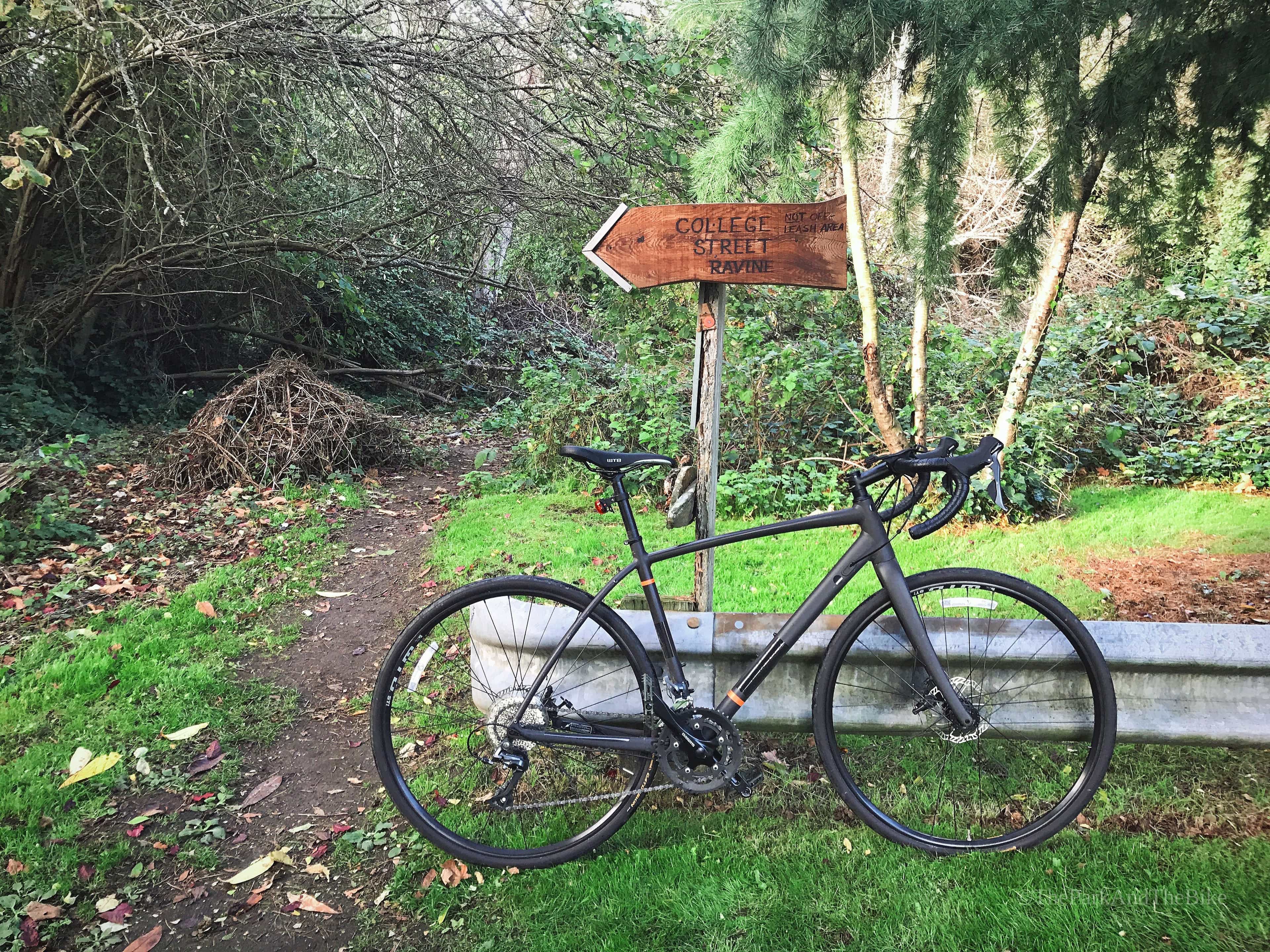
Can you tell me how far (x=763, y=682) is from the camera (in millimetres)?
2836

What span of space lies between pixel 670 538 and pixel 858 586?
4.63 ft

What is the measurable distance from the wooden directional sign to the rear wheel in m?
1.26

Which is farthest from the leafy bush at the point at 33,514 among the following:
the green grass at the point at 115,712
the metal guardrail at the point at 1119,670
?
the metal guardrail at the point at 1119,670

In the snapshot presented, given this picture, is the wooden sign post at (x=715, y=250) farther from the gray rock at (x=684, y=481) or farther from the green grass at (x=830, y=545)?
the green grass at (x=830, y=545)

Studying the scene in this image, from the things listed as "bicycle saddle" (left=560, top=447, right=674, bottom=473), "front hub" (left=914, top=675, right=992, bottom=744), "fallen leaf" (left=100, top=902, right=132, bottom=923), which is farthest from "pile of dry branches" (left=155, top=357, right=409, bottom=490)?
"front hub" (left=914, top=675, right=992, bottom=744)

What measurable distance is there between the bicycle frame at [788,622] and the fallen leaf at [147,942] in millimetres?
1184

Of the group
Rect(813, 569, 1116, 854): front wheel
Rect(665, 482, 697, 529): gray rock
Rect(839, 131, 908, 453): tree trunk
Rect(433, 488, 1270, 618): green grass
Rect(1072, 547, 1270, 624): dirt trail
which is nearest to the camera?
Rect(813, 569, 1116, 854): front wheel

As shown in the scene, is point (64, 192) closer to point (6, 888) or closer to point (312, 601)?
point (312, 601)

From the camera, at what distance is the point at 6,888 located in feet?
8.11

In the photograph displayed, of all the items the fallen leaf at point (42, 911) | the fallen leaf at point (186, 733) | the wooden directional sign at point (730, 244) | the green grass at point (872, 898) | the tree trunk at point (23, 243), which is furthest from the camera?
the tree trunk at point (23, 243)

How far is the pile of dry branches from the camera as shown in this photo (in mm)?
6637

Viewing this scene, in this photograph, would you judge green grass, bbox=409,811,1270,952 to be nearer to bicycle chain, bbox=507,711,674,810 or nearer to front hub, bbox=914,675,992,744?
bicycle chain, bbox=507,711,674,810

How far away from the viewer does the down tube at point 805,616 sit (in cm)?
261

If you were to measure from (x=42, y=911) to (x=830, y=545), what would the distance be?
447cm
